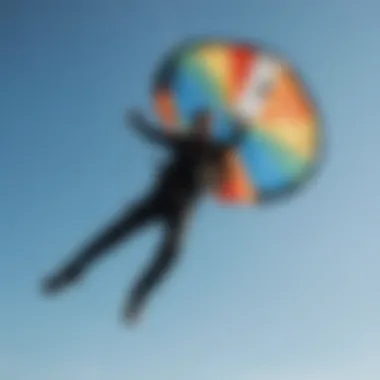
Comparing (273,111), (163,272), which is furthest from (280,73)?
(163,272)

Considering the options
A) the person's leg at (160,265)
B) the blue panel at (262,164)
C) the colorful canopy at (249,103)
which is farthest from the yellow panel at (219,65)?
the person's leg at (160,265)

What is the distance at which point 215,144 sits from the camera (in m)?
3.82

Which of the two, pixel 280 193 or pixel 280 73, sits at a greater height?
pixel 280 73

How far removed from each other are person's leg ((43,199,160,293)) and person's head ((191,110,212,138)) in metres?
0.27

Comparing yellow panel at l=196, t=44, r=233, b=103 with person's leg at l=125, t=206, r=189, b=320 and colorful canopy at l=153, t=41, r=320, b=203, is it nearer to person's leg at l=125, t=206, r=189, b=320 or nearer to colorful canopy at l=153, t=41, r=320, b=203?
colorful canopy at l=153, t=41, r=320, b=203

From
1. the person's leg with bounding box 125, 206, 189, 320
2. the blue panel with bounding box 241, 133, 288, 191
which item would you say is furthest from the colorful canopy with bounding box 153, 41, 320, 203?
the person's leg with bounding box 125, 206, 189, 320

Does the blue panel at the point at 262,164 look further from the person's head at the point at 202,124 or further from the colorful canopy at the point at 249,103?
the person's head at the point at 202,124

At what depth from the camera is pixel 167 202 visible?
3.81 m

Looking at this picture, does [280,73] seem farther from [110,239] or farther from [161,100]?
[110,239]

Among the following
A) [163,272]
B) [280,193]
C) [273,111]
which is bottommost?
[163,272]

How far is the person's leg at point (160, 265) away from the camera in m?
3.83

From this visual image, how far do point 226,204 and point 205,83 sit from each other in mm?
399

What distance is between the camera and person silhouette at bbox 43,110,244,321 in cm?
381

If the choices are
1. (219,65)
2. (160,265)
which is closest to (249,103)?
(219,65)
